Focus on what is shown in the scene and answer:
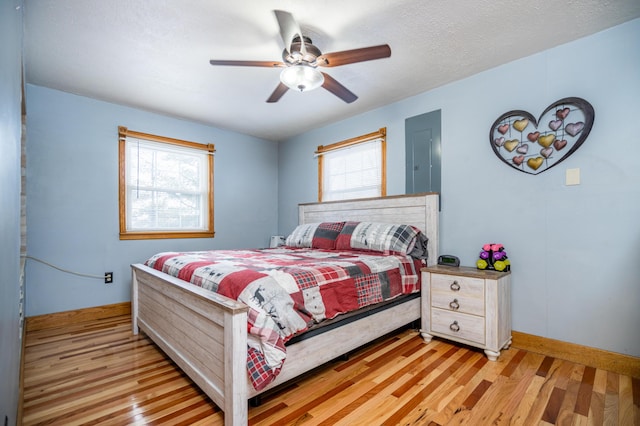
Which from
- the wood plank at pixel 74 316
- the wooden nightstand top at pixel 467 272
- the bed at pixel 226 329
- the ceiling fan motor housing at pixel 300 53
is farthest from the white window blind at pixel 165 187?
the wooden nightstand top at pixel 467 272

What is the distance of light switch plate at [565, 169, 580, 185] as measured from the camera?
2152 mm

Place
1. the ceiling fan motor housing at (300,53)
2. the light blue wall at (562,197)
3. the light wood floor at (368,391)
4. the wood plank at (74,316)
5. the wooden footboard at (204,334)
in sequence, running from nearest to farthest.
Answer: the wooden footboard at (204,334) < the light wood floor at (368,391) < the ceiling fan motor housing at (300,53) < the light blue wall at (562,197) < the wood plank at (74,316)

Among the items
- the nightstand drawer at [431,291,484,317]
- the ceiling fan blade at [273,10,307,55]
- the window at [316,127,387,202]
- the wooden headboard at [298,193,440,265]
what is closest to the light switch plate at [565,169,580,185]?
the wooden headboard at [298,193,440,265]

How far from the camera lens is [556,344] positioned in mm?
2199

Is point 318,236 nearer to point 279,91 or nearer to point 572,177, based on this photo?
point 279,91

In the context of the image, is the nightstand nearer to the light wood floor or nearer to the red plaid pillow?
the light wood floor

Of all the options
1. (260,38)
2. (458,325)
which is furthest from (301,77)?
(458,325)

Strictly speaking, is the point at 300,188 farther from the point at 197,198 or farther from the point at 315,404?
the point at 315,404

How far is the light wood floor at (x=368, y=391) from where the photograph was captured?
4.93 feet

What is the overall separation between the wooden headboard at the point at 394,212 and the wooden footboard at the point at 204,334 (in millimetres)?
2107

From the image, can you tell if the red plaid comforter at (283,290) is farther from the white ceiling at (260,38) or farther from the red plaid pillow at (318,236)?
the white ceiling at (260,38)

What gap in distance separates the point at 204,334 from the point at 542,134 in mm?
2851

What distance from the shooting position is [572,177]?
217 cm

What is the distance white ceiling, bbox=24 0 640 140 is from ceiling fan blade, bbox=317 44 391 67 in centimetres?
29
